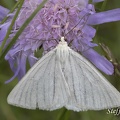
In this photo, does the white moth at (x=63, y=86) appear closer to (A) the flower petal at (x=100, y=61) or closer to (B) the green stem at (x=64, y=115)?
(A) the flower petal at (x=100, y=61)

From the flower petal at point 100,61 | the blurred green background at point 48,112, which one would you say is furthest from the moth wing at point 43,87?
the blurred green background at point 48,112

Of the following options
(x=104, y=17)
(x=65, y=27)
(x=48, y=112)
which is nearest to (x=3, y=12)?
(x=65, y=27)

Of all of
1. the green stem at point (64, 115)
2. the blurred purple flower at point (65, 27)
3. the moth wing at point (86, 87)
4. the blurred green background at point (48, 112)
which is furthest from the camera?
the blurred green background at point (48, 112)

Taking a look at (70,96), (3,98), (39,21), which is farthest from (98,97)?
(3,98)

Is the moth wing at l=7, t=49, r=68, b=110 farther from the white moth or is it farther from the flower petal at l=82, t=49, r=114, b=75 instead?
the flower petal at l=82, t=49, r=114, b=75

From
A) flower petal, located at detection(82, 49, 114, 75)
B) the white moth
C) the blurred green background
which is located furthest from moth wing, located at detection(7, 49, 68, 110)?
the blurred green background

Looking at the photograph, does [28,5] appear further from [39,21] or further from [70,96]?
[70,96]

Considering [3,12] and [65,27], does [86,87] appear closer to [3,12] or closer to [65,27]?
[65,27]
